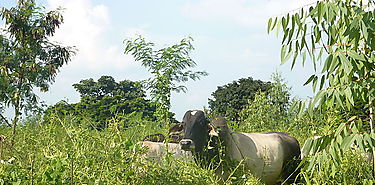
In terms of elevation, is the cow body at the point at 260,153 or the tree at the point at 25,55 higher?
the tree at the point at 25,55

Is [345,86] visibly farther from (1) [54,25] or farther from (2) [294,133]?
(1) [54,25]

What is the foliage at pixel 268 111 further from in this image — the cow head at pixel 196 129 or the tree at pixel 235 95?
the tree at pixel 235 95

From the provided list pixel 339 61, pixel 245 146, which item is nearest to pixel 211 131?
pixel 245 146

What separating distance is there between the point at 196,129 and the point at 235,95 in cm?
2262

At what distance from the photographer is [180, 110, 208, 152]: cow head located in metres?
5.60

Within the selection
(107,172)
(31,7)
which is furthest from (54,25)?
(107,172)

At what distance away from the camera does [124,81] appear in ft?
110

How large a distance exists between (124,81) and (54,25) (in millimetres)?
22534

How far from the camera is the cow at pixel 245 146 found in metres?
5.63

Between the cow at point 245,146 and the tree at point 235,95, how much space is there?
20397 mm

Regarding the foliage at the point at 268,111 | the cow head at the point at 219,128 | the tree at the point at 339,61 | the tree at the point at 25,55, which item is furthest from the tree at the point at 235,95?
the tree at the point at 339,61

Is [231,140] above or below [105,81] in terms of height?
below

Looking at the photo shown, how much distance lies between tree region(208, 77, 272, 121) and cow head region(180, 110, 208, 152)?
2104 cm

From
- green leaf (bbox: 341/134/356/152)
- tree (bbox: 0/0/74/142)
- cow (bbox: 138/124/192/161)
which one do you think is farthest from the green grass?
tree (bbox: 0/0/74/142)
